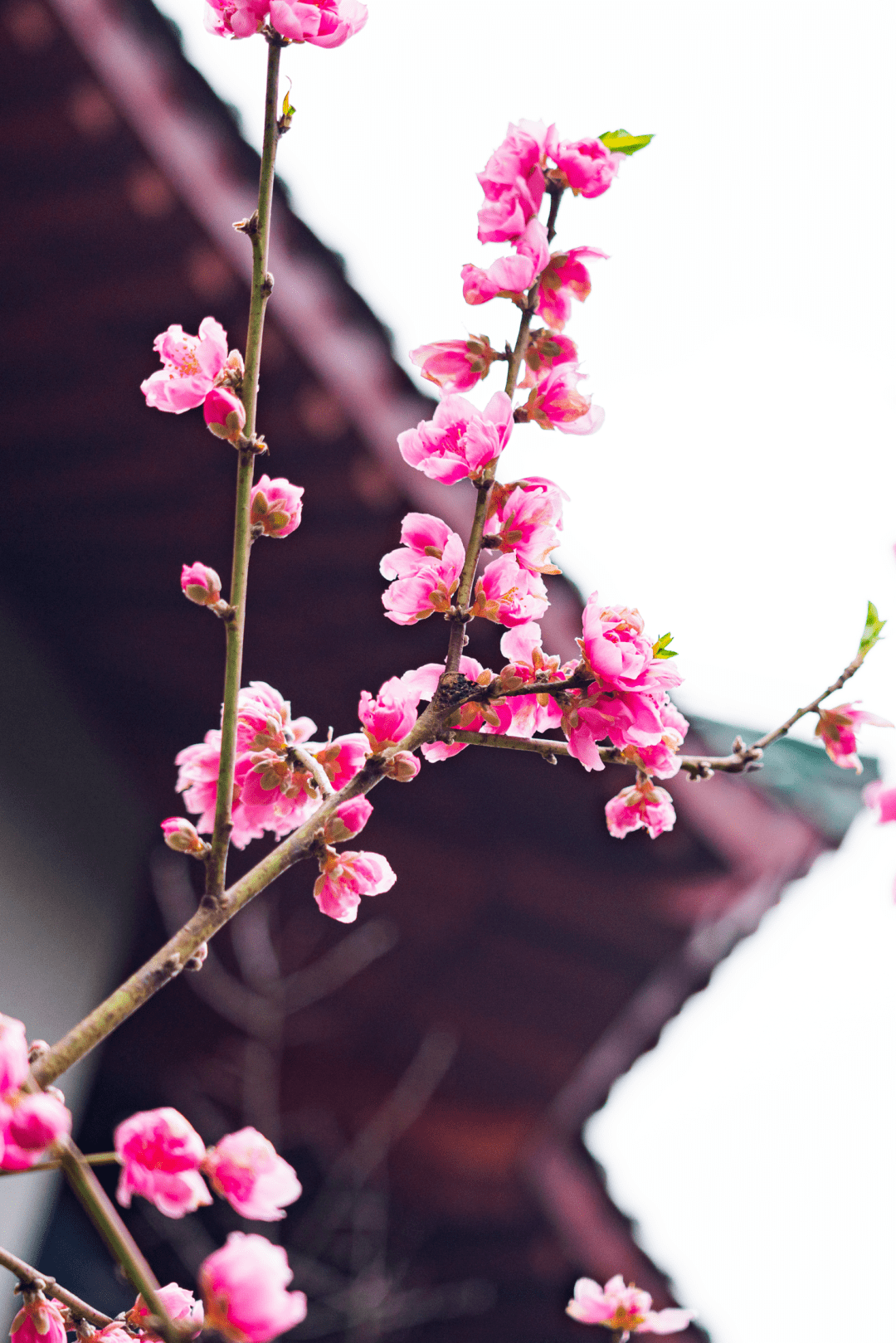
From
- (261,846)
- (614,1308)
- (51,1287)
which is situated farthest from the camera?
(261,846)

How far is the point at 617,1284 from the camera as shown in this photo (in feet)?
3.03

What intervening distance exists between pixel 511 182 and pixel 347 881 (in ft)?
1.37

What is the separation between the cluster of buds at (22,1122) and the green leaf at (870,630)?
1.59 ft

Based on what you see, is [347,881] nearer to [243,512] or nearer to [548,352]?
[243,512]

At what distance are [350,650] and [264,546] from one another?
259 mm

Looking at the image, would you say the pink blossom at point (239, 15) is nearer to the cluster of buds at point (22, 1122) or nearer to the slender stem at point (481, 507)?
the slender stem at point (481, 507)

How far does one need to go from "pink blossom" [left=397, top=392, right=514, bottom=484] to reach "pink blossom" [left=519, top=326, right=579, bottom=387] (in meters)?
0.07

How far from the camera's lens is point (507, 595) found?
0.54 m

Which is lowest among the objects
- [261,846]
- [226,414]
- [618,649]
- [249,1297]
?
[261,846]

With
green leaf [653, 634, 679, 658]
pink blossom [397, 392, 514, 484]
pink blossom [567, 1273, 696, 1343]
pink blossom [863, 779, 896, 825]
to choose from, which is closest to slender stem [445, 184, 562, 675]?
pink blossom [397, 392, 514, 484]

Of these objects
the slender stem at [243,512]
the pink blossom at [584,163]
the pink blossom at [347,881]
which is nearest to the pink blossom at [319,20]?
the slender stem at [243,512]

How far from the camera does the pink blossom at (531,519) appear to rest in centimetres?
53

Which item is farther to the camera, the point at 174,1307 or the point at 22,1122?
the point at 174,1307

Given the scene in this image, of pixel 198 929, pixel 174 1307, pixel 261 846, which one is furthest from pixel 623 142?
pixel 261 846
